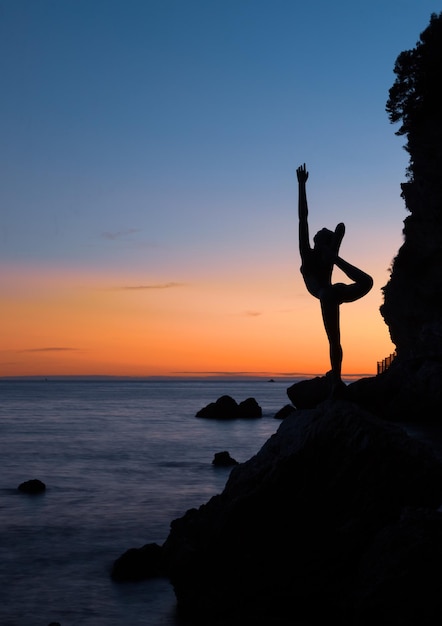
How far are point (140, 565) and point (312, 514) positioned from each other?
496 centimetres

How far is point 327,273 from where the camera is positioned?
10.4m

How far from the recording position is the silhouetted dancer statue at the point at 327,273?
400 inches

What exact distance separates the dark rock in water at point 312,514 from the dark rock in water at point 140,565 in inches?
113

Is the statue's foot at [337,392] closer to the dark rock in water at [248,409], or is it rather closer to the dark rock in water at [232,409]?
the dark rock in water at [248,409]

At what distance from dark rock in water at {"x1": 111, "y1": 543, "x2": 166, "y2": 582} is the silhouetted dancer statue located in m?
5.06

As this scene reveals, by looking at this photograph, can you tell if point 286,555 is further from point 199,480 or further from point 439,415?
point 439,415

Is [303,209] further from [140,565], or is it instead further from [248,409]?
[248,409]

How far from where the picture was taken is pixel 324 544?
9305 millimetres

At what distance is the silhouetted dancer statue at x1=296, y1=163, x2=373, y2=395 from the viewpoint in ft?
33.3

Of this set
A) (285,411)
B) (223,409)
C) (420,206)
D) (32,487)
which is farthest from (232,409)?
(32,487)

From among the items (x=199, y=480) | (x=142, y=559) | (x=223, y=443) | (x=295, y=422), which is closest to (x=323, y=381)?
(x=223, y=443)

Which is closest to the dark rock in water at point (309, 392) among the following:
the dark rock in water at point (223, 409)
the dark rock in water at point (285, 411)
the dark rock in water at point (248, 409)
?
the dark rock in water at point (285, 411)

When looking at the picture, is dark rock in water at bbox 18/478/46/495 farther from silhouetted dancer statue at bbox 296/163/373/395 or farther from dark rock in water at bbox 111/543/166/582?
silhouetted dancer statue at bbox 296/163/373/395

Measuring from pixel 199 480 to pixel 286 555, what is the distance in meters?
18.3
